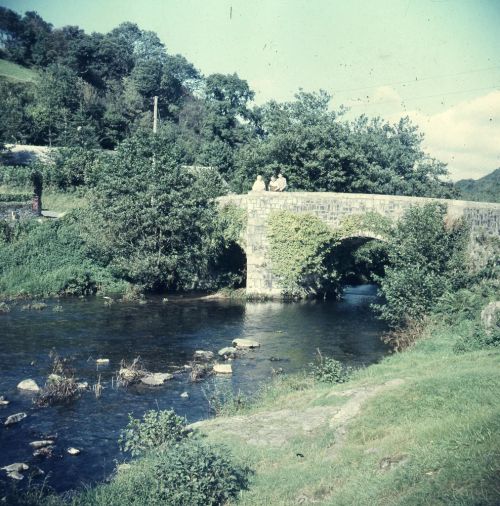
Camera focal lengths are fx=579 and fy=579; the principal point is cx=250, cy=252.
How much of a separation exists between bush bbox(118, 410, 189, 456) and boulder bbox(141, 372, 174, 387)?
3505 mm

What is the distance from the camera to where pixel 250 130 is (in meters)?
50.5

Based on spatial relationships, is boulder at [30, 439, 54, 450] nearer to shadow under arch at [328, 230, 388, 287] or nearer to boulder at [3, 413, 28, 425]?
boulder at [3, 413, 28, 425]

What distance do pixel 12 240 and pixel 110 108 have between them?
30.1 m

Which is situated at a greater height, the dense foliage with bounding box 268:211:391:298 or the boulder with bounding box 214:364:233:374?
the dense foliage with bounding box 268:211:391:298

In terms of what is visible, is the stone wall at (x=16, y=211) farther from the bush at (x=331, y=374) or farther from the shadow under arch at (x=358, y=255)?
the bush at (x=331, y=374)

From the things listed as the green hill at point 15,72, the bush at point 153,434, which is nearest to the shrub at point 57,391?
the bush at point 153,434

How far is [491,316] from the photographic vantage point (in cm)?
1430

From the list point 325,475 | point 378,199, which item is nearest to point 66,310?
point 378,199

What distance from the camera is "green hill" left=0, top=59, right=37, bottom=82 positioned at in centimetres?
5668

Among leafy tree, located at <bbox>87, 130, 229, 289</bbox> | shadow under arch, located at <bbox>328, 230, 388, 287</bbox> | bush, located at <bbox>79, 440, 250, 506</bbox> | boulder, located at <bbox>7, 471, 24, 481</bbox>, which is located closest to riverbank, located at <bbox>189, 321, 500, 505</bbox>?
bush, located at <bbox>79, 440, 250, 506</bbox>

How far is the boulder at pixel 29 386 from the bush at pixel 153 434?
12.8ft

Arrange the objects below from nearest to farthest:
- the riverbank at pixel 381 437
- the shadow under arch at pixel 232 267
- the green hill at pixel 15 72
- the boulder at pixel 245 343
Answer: the riverbank at pixel 381 437
the boulder at pixel 245 343
the shadow under arch at pixel 232 267
the green hill at pixel 15 72

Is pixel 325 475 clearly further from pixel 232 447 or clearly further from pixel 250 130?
pixel 250 130

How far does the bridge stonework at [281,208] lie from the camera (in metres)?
24.8
